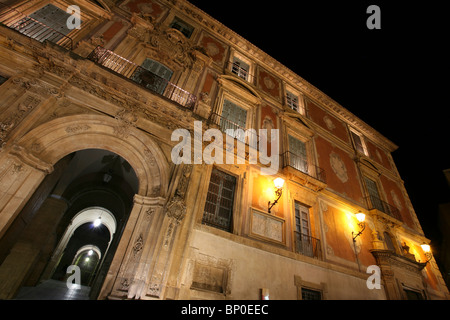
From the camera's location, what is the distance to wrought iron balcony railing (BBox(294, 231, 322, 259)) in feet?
26.6

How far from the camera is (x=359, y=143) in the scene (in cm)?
1544

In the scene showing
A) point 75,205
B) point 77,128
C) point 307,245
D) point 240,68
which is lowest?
point 307,245

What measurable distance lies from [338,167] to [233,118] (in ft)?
22.2

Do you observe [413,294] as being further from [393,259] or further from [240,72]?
[240,72]

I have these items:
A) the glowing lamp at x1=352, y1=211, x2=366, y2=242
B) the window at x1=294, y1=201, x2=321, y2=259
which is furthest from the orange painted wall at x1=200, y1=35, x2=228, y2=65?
the glowing lamp at x1=352, y1=211, x2=366, y2=242

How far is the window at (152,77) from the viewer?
838 centimetres

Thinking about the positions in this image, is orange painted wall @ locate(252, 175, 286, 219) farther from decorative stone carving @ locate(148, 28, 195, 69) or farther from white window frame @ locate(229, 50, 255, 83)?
white window frame @ locate(229, 50, 255, 83)

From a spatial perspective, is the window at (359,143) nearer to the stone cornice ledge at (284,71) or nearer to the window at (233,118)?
the stone cornice ledge at (284,71)

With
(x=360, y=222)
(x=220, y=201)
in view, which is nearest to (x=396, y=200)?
(x=360, y=222)

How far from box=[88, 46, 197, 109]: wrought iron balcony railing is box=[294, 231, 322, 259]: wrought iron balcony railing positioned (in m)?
6.45

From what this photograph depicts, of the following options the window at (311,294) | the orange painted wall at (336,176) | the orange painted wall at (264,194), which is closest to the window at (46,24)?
the orange painted wall at (264,194)

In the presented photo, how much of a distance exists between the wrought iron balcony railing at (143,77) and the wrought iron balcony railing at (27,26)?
105 cm

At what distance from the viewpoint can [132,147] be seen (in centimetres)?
674

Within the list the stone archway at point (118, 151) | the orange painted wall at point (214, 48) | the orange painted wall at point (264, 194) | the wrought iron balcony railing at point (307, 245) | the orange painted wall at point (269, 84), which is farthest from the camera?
the orange painted wall at point (269, 84)
